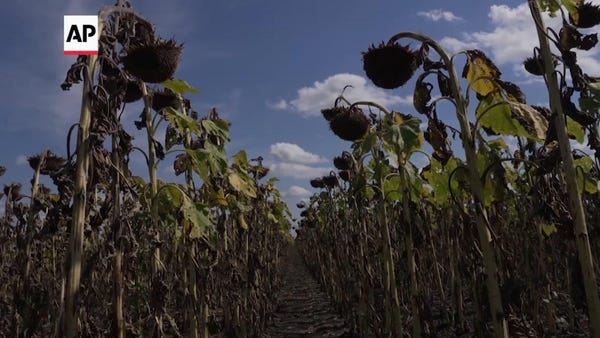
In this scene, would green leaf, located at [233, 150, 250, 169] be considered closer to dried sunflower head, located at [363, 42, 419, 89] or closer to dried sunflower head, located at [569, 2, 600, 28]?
dried sunflower head, located at [363, 42, 419, 89]

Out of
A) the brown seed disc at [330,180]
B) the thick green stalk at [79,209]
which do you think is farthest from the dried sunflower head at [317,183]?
the thick green stalk at [79,209]

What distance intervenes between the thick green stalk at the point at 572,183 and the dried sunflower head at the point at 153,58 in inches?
87.0

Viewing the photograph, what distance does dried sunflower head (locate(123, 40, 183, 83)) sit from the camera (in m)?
2.78

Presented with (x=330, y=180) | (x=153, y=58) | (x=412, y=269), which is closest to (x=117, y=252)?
(x=153, y=58)

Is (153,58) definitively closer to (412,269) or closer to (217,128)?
(217,128)

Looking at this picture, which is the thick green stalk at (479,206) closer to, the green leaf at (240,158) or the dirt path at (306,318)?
the green leaf at (240,158)

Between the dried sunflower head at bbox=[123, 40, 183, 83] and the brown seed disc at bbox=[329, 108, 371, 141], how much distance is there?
164 cm

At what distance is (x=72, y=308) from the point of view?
214cm

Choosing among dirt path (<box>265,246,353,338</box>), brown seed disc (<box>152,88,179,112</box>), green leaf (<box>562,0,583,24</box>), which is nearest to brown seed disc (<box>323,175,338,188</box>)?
dirt path (<box>265,246,353,338</box>)

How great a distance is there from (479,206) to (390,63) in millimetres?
1175

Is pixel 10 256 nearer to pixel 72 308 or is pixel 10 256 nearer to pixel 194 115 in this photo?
pixel 194 115

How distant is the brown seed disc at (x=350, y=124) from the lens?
4.06m

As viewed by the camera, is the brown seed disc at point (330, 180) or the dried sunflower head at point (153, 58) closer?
the dried sunflower head at point (153, 58)

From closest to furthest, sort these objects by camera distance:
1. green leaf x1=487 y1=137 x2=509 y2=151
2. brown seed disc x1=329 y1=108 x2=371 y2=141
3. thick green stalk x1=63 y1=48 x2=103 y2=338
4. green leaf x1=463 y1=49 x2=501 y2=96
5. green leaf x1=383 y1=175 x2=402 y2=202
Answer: thick green stalk x1=63 y1=48 x2=103 y2=338 < green leaf x1=463 y1=49 x2=501 y2=96 < green leaf x1=487 y1=137 x2=509 y2=151 < brown seed disc x1=329 y1=108 x2=371 y2=141 < green leaf x1=383 y1=175 x2=402 y2=202
